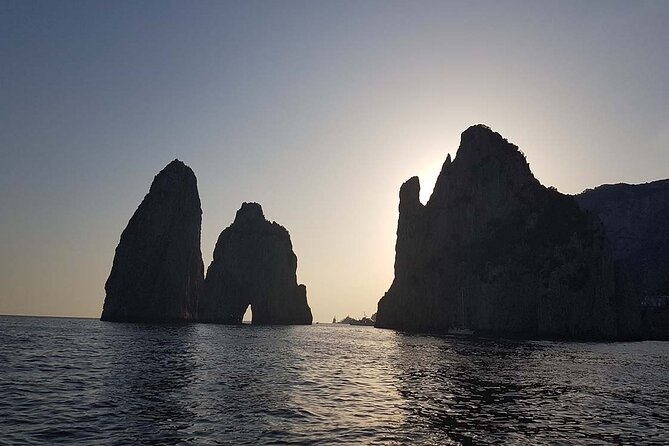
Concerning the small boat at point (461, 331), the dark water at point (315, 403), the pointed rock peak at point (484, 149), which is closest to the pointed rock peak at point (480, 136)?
the pointed rock peak at point (484, 149)

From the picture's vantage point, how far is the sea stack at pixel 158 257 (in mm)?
175750

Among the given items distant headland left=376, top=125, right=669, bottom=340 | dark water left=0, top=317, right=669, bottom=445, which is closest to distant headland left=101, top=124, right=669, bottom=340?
distant headland left=376, top=125, right=669, bottom=340

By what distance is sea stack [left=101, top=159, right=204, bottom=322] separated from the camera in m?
176

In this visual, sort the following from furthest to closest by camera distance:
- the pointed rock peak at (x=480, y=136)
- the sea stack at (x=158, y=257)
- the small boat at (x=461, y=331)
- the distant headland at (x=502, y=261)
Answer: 1. the sea stack at (x=158, y=257)
2. the pointed rock peak at (x=480, y=136)
3. the small boat at (x=461, y=331)
4. the distant headland at (x=502, y=261)

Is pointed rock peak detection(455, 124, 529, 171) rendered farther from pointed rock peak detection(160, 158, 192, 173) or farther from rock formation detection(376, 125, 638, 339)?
pointed rock peak detection(160, 158, 192, 173)

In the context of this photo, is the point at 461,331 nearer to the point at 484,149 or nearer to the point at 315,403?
the point at 484,149

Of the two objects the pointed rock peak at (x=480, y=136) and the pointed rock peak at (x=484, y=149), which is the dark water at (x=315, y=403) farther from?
the pointed rock peak at (x=480, y=136)

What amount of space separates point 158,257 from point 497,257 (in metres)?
119

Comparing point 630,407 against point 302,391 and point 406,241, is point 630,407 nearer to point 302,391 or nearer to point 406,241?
point 302,391

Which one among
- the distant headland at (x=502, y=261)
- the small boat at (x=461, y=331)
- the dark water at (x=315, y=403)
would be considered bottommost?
the dark water at (x=315, y=403)

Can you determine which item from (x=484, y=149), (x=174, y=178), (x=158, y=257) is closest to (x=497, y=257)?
(x=484, y=149)

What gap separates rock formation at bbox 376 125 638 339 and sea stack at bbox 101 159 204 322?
77983mm

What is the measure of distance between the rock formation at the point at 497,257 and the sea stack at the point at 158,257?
77983 millimetres

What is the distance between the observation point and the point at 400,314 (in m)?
176
